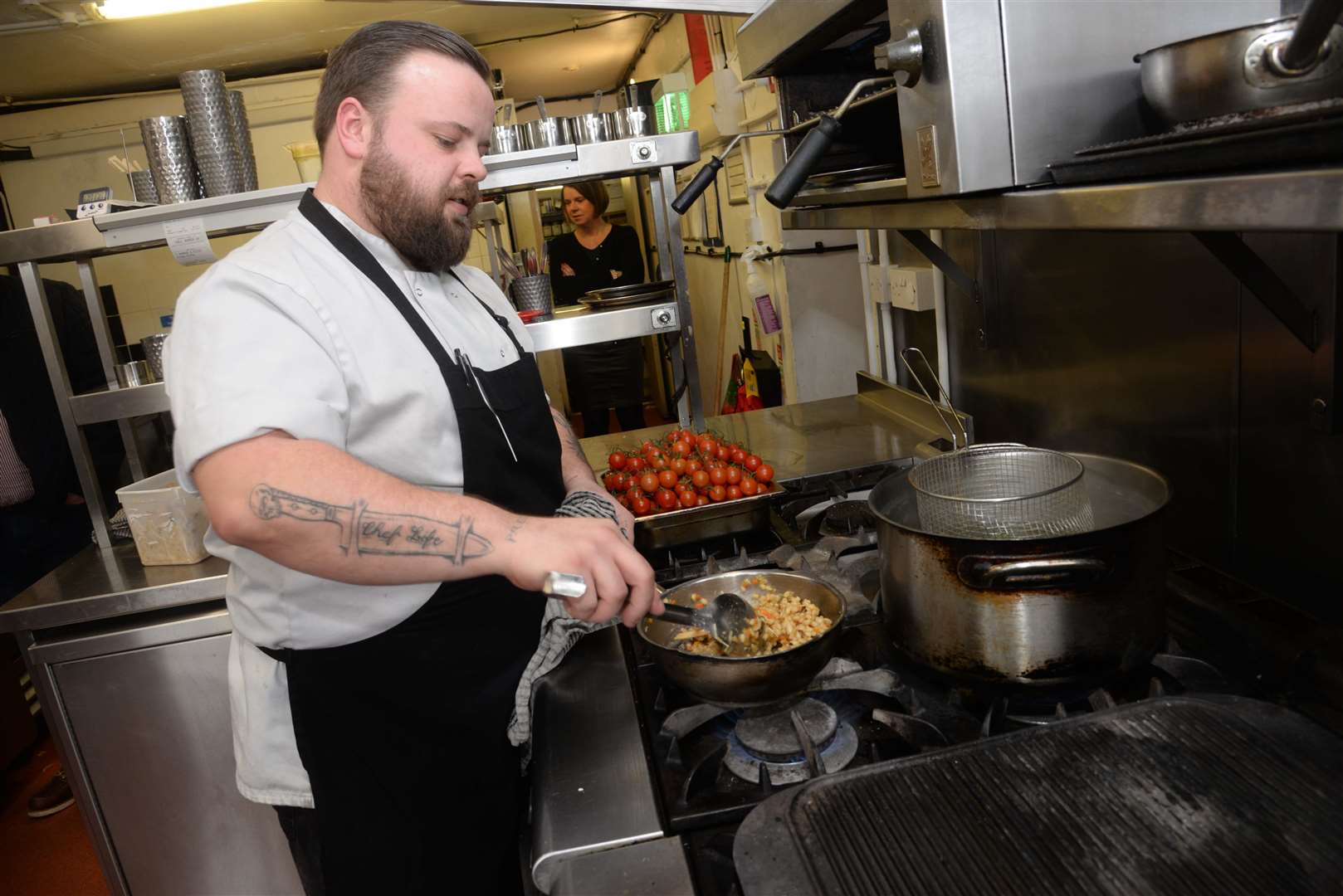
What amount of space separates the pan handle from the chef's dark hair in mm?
980

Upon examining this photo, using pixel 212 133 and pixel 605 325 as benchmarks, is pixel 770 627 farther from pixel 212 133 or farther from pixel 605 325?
pixel 212 133

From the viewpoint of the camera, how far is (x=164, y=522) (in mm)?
2162

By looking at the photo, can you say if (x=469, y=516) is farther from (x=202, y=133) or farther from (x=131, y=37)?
(x=131, y=37)

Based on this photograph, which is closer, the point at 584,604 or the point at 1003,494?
the point at 584,604

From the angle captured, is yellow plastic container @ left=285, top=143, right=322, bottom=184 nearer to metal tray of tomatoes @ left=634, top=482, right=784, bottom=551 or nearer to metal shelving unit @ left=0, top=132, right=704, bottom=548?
metal shelving unit @ left=0, top=132, right=704, bottom=548

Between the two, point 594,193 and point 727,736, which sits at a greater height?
point 594,193

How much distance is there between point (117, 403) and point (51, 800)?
1.77 m

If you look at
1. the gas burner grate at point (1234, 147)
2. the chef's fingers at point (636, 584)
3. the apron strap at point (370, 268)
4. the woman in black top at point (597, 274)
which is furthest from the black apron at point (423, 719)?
the woman in black top at point (597, 274)

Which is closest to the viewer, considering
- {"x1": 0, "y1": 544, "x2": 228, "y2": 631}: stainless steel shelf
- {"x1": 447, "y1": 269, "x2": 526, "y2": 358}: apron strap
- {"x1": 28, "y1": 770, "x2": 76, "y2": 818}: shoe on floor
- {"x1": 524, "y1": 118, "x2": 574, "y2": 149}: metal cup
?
{"x1": 447, "y1": 269, "x2": 526, "y2": 358}: apron strap

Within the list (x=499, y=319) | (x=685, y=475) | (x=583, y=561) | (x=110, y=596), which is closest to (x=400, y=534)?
(x=583, y=561)

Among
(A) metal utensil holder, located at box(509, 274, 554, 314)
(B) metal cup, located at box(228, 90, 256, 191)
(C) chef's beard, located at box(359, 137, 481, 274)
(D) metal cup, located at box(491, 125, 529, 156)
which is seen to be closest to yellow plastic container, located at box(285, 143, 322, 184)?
(B) metal cup, located at box(228, 90, 256, 191)

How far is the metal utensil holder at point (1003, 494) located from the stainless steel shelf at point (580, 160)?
4.42 ft

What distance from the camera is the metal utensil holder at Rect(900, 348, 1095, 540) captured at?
3.52ft

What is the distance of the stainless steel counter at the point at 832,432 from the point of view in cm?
232
